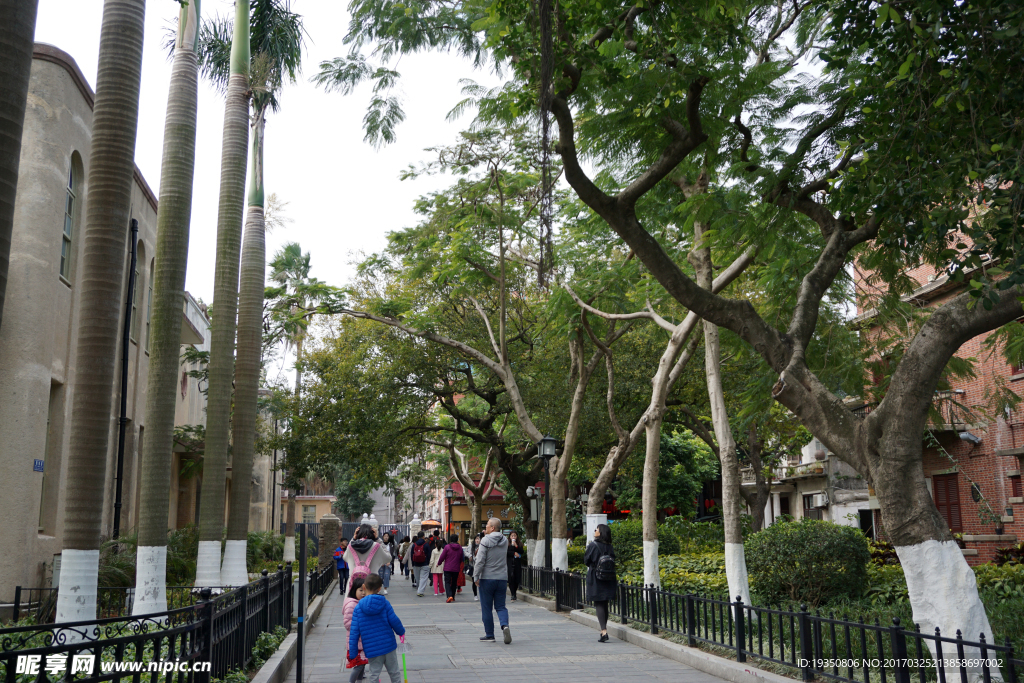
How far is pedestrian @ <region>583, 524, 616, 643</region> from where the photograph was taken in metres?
12.5

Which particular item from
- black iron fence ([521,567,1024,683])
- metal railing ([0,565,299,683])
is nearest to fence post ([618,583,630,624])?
black iron fence ([521,567,1024,683])

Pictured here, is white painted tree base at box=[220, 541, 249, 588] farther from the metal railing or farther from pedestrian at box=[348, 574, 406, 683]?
pedestrian at box=[348, 574, 406, 683]

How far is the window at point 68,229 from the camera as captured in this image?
16422mm

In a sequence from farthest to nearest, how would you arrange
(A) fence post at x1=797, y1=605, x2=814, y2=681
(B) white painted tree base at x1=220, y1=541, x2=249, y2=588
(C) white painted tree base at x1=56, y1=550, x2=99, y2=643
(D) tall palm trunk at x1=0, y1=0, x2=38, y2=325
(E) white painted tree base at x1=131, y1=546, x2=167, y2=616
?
1. (B) white painted tree base at x1=220, y1=541, x2=249, y2=588
2. (E) white painted tree base at x1=131, y1=546, x2=167, y2=616
3. (C) white painted tree base at x1=56, y1=550, x2=99, y2=643
4. (A) fence post at x1=797, y1=605, x2=814, y2=681
5. (D) tall palm trunk at x1=0, y1=0, x2=38, y2=325

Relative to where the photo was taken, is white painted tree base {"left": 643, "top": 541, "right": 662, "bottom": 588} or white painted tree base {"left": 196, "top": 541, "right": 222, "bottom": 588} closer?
white painted tree base {"left": 196, "top": 541, "right": 222, "bottom": 588}

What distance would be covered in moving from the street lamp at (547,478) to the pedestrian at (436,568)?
9.77 ft

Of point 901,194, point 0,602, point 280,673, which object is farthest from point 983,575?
point 0,602

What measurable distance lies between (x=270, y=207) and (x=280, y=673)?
2711 centimetres

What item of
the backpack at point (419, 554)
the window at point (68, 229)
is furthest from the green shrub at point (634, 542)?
the window at point (68, 229)

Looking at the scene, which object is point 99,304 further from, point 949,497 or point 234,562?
point 949,497

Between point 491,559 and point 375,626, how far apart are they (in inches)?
196

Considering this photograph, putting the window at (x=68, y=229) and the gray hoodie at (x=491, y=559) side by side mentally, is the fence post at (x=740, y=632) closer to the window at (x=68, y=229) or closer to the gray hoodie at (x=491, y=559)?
the gray hoodie at (x=491, y=559)

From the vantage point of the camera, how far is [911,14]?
7.45 meters

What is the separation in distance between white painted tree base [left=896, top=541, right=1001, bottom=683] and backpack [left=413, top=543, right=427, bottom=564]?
18.0 meters
